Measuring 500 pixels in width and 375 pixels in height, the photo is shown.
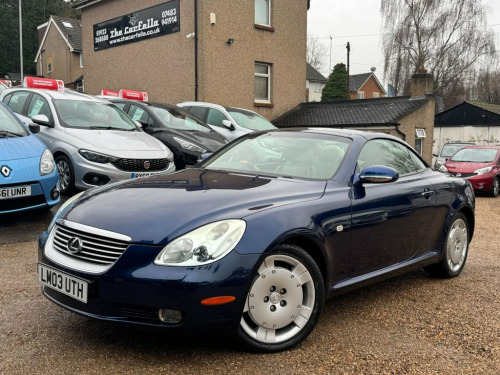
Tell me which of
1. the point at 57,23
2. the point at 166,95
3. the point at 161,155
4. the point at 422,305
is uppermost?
the point at 57,23

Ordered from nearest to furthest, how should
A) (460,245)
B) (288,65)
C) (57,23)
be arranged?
(460,245)
(288,65)
(57,23)

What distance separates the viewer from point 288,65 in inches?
808

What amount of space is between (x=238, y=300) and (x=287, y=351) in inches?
22.0

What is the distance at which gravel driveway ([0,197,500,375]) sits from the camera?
296 centimetres

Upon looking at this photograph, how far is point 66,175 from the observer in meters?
7.62

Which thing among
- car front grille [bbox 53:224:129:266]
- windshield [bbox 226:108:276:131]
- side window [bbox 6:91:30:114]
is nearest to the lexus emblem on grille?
car front grille [bbox 53:224:129:266]

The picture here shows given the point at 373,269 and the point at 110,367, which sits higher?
the point at 373,269

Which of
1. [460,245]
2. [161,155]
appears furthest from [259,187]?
[161,155]

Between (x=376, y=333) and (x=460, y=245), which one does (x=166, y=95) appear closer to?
(x=460, y=245)

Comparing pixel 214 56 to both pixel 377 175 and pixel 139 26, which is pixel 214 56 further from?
pixel 377 175

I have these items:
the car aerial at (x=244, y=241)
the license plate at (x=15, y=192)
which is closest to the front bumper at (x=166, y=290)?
the car aerial at (x=244, y=241)

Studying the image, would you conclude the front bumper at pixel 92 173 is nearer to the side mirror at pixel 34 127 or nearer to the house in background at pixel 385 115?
the side mirror at pixel 34 127

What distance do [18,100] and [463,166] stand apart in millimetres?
11380

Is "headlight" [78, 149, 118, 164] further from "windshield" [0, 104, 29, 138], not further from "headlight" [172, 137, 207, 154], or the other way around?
"headlight" [172, 137, 207, 154]
